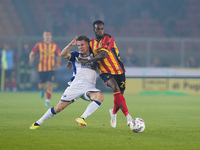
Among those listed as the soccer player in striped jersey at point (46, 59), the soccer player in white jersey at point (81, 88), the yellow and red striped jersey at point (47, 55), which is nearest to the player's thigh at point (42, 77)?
the soccer player in striped jersey at point (46, 59)

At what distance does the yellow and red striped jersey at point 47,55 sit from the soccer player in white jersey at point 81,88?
5.85 metres

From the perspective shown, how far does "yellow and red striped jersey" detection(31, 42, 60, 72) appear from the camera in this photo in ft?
39.6

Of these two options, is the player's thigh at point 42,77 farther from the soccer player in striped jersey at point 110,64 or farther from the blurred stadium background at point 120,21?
the blurred stadium background at point 120,21

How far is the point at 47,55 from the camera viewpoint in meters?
12.3

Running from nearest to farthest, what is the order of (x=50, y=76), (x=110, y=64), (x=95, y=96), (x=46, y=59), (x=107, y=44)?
(x=95, y=96)
(x=107, y=44)
(x=110, y=64)
(x=50, y=76)
(x=46, y=59)

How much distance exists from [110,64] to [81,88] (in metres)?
0.74

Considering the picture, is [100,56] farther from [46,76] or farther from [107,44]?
[46,76]

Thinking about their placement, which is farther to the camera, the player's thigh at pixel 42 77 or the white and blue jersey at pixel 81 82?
the player's thigh at pixel 42 77

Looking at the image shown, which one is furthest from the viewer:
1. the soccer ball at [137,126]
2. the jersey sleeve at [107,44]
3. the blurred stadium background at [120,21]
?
the blurred stadium background at [120,21]

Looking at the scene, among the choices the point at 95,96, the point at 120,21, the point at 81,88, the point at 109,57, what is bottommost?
the point at 95,96

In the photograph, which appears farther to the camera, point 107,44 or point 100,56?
point 107,44

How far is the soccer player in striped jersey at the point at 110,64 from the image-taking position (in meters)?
6.35

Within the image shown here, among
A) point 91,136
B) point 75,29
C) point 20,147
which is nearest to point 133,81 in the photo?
point 75,29

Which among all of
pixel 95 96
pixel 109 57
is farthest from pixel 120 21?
pixel 95 96
